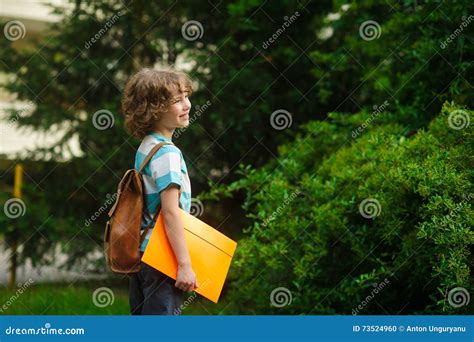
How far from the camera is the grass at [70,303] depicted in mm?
6625

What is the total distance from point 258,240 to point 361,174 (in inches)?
43.0

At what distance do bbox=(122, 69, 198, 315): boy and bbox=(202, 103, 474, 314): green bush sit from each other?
187 cm

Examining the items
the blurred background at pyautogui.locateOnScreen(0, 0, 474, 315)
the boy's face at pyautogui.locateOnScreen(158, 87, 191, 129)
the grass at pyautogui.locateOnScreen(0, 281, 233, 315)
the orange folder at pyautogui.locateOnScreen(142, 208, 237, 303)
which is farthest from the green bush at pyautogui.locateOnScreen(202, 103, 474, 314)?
the boy's face at pyautogui.locateOnScreen(158, 87, 191, 129)

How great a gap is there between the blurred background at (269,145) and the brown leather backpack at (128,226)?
2.10 metres

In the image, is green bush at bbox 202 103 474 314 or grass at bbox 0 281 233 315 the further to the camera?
grass at bbox 0 281 233 315

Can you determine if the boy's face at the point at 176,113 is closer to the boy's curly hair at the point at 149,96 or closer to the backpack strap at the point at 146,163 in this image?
the boy's curly hair at the point at 149,96

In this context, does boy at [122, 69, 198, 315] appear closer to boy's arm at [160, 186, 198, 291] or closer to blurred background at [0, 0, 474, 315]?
boy's arm at [160, 186, 198, 291]

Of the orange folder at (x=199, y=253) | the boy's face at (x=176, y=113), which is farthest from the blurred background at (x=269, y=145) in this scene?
the boy's face at (x=176, y=113)

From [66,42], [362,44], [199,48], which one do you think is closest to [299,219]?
[362,44]

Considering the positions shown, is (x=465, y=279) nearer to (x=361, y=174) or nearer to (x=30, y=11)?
(x=361, y=174)

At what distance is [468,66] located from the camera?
5.68 meters

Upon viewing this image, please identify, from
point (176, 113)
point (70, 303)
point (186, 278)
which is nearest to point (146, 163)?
point (176, 113)

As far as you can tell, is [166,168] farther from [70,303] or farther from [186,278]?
[70,303]

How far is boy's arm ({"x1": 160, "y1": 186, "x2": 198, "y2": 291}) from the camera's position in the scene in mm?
3320
